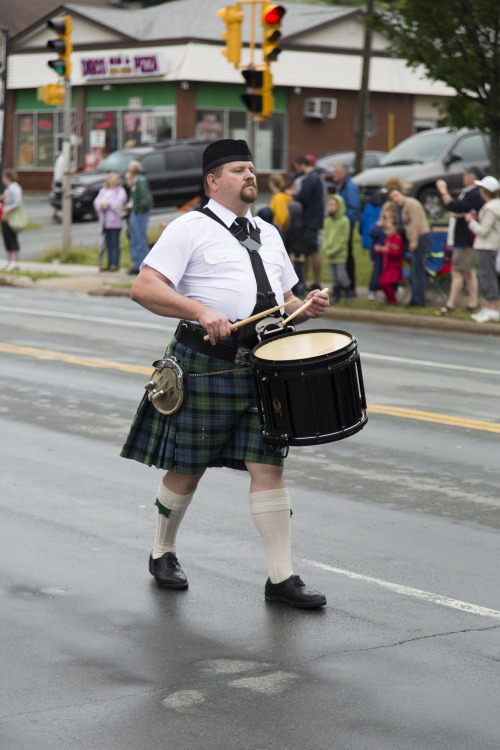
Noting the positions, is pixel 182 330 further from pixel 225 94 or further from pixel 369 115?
pixel 369 115

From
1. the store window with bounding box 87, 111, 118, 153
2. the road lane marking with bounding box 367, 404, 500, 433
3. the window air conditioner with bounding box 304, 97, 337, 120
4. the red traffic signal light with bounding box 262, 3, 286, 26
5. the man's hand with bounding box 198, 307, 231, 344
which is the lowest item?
the road lane marking with bounding box 367, 404, 500, 433

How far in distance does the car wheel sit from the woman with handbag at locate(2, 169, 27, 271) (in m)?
8.56

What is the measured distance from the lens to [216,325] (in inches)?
197

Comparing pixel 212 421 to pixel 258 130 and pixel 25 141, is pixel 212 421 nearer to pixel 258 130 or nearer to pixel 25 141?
pixel 258 130

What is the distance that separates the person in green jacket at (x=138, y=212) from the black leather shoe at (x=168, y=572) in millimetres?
17023

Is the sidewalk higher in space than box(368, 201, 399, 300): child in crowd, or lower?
lower

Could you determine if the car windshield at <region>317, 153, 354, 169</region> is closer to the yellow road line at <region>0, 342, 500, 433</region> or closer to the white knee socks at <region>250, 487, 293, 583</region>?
the yellow road line at <region>0, 342, 500, 433</region>

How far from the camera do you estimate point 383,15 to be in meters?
20.4

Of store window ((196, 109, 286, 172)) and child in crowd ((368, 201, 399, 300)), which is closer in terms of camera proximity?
child in crowd ((368, 201, 399, 300))

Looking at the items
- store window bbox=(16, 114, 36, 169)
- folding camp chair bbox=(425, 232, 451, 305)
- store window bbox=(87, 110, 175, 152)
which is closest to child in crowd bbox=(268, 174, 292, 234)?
folding camp chair bbox=(425, 232, 451, 305)

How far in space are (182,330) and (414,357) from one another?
28.4ft

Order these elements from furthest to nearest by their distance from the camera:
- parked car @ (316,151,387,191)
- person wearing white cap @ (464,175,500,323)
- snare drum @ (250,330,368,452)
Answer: parked car @ (316,151,387,191) < person wearing white cap @ (464,175,500,323) < snare drum @ (250,330,368,452)

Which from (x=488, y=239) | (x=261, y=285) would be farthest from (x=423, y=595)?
(x=488, y=239)

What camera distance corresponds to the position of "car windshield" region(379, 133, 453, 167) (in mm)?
27062
